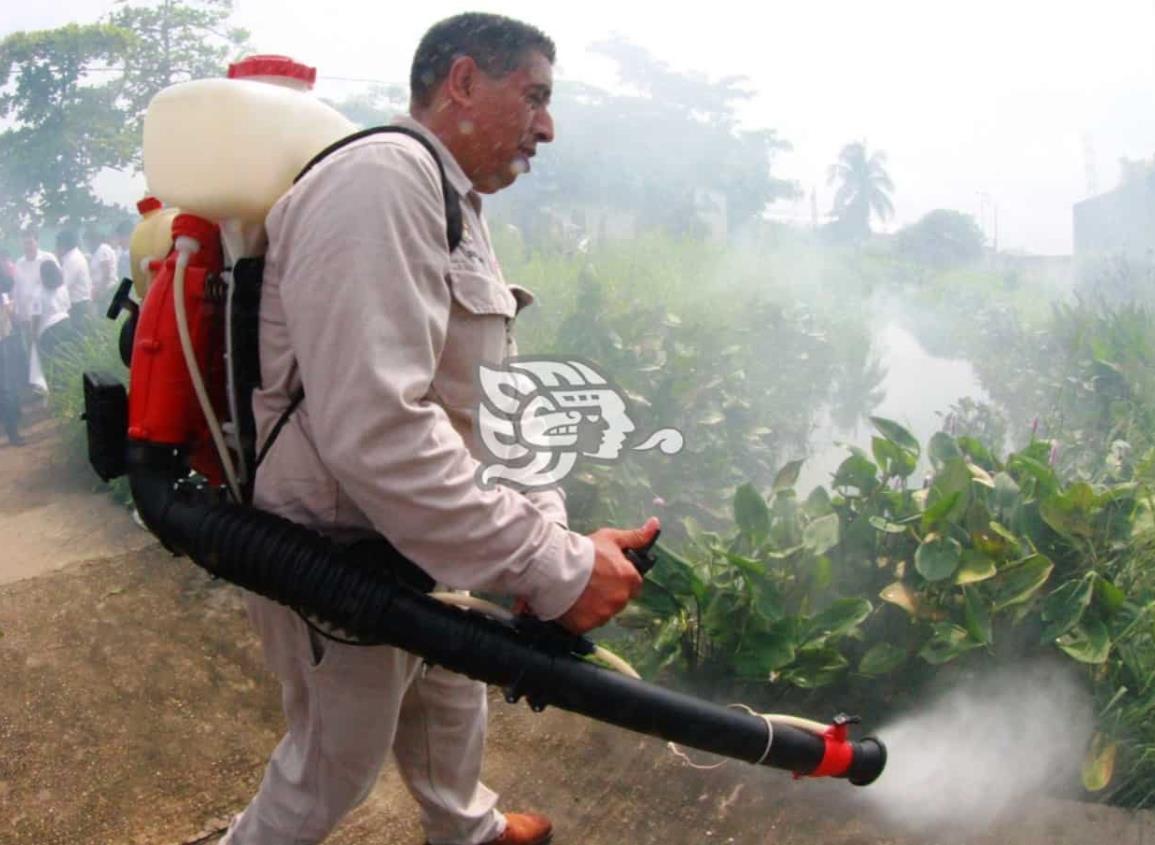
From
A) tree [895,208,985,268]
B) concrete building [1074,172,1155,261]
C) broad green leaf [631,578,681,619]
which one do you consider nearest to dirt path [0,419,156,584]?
broad green leaf [631,578,681,619]

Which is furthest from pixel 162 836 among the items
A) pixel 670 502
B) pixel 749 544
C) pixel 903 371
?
pixel 903 371

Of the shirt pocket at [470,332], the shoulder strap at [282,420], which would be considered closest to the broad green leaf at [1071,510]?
the shirt pocket at [470,332]

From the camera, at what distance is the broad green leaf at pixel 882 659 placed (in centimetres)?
270

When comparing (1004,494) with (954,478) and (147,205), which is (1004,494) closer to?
(954,478)

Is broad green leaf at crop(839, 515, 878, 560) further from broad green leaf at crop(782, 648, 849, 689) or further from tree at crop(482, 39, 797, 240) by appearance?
tree at crop(482, 39, 797, 240)

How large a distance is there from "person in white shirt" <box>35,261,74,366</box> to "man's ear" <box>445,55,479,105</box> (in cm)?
775

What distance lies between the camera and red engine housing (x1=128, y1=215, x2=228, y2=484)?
165 cm

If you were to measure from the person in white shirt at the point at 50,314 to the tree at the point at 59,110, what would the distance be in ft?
10.7

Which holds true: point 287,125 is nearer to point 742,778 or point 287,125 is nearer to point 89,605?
point 742,778

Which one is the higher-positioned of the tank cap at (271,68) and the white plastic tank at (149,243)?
the tank cap at (271,68)

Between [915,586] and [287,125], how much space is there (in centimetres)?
212

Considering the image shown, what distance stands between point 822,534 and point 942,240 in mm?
11459

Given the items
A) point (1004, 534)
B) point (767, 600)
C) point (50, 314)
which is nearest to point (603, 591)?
point (767, 600)

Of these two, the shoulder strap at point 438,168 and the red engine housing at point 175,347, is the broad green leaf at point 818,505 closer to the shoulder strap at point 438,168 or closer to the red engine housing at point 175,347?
the shoulder strap at point 438,168
